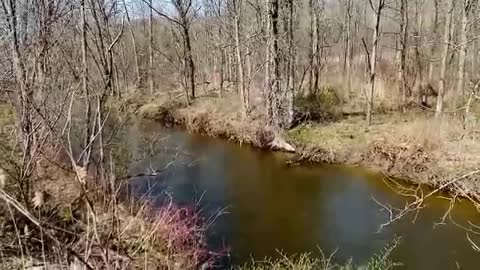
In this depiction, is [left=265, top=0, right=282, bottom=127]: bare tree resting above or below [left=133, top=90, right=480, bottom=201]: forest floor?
above

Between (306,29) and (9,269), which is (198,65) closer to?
(306,29)

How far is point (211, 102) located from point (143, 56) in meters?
9.14

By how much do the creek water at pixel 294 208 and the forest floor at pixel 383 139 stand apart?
537 mm

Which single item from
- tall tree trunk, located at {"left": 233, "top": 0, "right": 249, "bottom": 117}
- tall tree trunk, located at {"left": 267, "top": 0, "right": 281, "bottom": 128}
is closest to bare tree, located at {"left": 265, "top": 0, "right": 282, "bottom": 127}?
tall tree trunk, located at {"left": 267, "top": 0, "right": 281, "bottom": 128}

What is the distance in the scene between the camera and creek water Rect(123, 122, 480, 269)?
7.68m

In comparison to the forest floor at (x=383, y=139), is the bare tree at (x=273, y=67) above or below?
above

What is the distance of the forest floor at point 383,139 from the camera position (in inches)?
420

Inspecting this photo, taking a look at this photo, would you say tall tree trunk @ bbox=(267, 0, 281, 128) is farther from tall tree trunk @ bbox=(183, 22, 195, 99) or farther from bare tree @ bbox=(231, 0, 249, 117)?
tall tree trunk @ bbox=(183, 22, 195, 99)

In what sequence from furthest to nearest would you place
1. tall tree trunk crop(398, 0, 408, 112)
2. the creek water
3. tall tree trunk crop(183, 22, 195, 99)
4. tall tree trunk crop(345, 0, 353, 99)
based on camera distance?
tall tree trunk crop(183, 22, 195, 99) < tall tree trunk crop(345, 0, 353, 99) < tall tree trunk crop(398, 0, 408, 112) < the creek water

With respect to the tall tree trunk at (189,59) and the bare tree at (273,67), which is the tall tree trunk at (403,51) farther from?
the tall tree trunk at (189,59)

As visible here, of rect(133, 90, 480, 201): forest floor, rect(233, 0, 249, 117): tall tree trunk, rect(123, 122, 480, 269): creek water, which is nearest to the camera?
rect(123, 122, 480, 269): creek water

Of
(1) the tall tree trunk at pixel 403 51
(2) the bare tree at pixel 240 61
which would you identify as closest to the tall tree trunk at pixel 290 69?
(2) the bare tree at pixel 240 61

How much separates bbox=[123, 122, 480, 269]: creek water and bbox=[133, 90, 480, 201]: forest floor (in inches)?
21.1

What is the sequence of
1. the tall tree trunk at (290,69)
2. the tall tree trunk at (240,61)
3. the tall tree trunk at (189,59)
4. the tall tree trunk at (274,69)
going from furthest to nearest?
the tall tree trunk at (189,59) → the tall tree trunk at (240,61) → the tall tree trunk at (290,69) → the tall tree trunk at (274,69)
